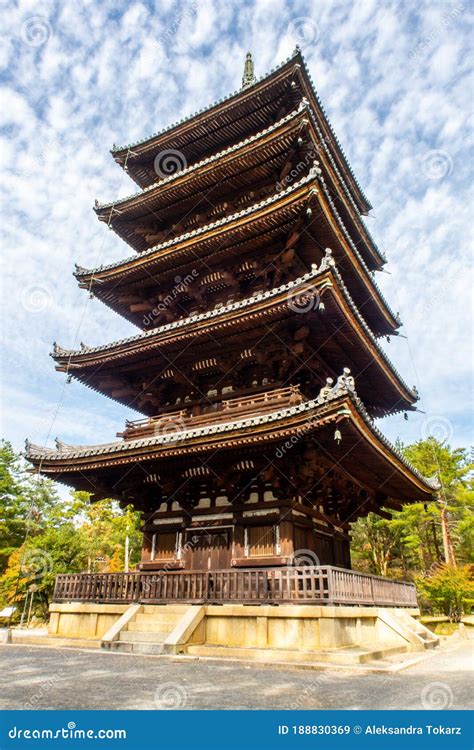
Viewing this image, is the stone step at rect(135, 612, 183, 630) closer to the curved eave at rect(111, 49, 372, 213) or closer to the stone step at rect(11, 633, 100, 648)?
the stone step at rect(11, 633, 100, 648)

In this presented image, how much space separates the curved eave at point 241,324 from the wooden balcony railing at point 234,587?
270 inches

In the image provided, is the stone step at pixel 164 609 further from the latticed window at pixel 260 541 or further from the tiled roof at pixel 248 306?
the tiled roof at pixel 248 306

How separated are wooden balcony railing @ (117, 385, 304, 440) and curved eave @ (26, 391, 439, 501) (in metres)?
1.33

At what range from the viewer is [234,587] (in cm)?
1157

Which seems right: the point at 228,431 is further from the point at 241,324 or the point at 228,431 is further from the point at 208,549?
the point at 208,549

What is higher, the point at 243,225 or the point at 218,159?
the point at 218,159

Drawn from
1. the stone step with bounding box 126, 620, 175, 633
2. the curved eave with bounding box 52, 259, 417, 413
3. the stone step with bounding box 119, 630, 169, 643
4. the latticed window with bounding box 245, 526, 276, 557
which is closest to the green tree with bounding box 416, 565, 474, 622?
the curved eave with bounding box 52, 259, 417, 413

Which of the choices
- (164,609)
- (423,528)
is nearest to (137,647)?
(164,609)

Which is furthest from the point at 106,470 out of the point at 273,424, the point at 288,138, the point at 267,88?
the point at 267,88

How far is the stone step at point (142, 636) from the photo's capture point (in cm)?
1115

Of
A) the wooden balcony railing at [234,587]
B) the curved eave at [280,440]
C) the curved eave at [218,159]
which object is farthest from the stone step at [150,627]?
the curved eave at [218,159]

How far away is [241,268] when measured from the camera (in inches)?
660

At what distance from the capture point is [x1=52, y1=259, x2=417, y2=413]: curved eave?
12.8m

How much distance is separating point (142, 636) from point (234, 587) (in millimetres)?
2450
